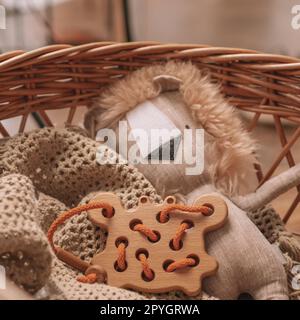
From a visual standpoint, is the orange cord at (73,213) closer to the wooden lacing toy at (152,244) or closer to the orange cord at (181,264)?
the wooden lacing toy at (152,244)

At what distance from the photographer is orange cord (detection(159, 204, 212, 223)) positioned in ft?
2.61

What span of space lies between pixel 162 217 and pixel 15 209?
0.22 meters

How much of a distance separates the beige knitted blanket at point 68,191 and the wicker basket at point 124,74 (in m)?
0.10

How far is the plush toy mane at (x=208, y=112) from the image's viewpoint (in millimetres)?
909

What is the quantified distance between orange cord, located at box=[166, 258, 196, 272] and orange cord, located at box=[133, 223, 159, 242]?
0.15 ft

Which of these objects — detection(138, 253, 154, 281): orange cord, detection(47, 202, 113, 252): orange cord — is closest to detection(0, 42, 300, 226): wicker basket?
detection(47, 202, 113, 252): orange cord

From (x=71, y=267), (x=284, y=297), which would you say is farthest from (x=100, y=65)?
(x=284, y=297)

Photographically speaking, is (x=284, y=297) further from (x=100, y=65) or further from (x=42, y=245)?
(x=100, y=65)

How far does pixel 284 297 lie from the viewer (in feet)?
2.53

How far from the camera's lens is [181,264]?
77 cm

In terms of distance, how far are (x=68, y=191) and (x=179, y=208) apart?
209mm

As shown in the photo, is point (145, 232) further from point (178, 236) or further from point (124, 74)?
point (124, 74)

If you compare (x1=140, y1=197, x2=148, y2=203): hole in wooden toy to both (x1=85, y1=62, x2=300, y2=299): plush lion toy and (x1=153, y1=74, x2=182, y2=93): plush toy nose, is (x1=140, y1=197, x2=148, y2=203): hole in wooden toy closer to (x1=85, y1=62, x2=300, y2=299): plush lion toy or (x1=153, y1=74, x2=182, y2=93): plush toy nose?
(x1=85, y1=62, x2=300, y2=299): plush lion toy

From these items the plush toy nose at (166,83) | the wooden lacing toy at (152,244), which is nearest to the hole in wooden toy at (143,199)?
the wooden lacing toy at (152,244)
